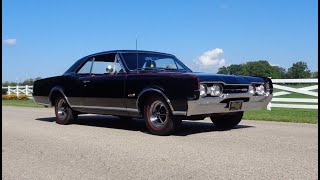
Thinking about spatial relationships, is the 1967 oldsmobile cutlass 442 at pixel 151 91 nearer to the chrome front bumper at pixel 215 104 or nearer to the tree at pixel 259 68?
the chrome front bumper at pixel 215 104

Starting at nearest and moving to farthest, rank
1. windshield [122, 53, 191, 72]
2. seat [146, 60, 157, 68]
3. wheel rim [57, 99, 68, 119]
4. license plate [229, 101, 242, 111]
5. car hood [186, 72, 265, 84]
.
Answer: car hood [186, 72, 265, 84], license plate [229, 101, 242, 111], windshield [122, 53, 191, 72], seat [146, 60, 157, 68], wheel rim [57, 99, 68, 119]

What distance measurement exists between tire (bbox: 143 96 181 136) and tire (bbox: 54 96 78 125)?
2.55m

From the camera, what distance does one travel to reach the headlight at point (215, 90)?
7.21m

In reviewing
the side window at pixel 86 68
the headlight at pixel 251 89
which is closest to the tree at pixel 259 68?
the side window at pixel 86 68

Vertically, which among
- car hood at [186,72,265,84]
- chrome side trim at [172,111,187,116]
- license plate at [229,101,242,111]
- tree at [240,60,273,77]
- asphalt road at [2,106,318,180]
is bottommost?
asphalt road at [2,106,318,180]

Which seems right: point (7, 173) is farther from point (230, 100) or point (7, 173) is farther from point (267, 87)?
point (267, 87)

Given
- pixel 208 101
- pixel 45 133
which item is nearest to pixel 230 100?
pixel 208 101

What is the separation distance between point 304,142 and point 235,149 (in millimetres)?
1303

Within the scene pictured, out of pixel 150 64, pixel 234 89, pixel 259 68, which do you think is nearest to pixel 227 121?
pixel 234 89

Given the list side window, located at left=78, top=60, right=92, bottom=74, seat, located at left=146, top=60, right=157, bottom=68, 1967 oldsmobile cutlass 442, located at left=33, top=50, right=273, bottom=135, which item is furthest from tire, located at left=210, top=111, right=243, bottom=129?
side window, located at left=78, top=60, right=92, bottom=74

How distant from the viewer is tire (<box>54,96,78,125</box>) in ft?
32.1

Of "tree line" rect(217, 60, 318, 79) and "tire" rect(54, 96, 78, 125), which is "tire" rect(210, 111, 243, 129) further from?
"tree line" rect(217, 60, 318, 79)

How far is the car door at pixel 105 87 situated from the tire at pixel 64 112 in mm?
719

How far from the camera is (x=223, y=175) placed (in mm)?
4488
